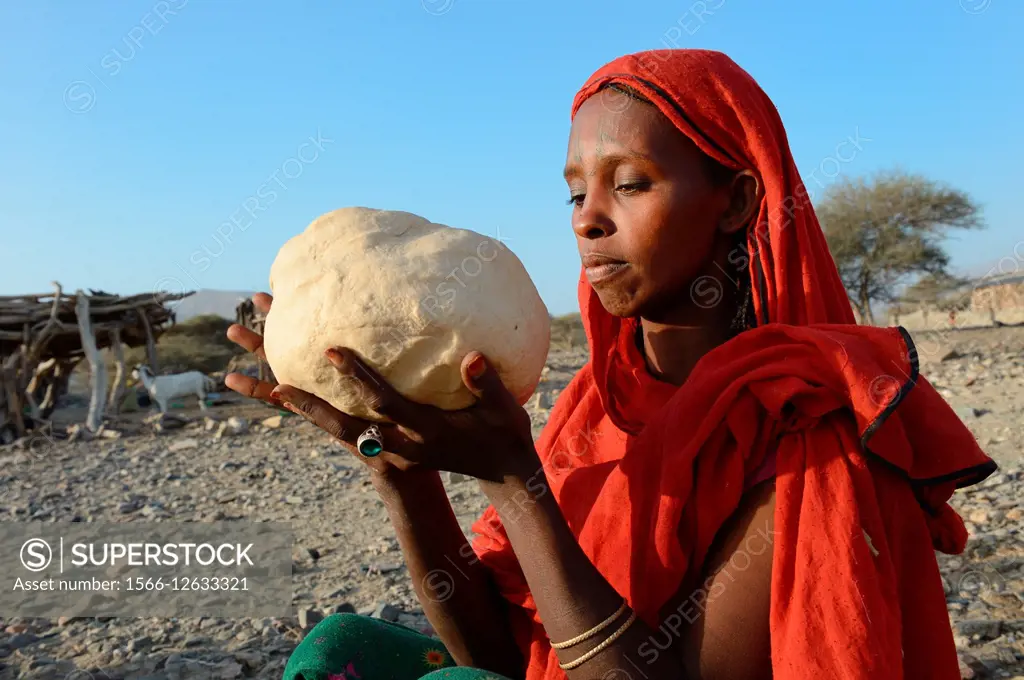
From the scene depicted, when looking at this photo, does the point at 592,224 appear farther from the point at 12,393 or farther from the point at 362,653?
the point at 12,393

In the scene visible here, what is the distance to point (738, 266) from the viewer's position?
162 centimetres

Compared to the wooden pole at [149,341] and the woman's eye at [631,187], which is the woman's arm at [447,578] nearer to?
the woman's eye at [631,187]

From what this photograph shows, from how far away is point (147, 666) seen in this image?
3.03 metres

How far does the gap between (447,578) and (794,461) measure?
0.84 m

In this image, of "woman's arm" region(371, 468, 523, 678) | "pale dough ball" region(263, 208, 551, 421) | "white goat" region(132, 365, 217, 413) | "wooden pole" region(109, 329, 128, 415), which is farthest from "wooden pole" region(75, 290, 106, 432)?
"pale dough ball" region(263, 208, 551, 421)

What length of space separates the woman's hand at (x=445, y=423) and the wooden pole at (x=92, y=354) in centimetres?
1172

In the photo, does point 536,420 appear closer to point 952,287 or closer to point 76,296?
point 76,296

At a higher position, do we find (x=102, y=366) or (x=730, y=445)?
(x=102, y=366)

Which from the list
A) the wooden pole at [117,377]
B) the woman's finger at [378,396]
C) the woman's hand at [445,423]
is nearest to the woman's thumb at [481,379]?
the woman's hand at [445,423]

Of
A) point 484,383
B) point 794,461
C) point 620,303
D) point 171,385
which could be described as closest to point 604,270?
point 620,303

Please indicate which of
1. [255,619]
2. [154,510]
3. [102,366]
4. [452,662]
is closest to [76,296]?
[102,366]

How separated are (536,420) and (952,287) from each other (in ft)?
58.9

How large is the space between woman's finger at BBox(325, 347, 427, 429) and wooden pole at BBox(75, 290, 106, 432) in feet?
38.6

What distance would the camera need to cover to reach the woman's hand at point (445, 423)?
1290mm
